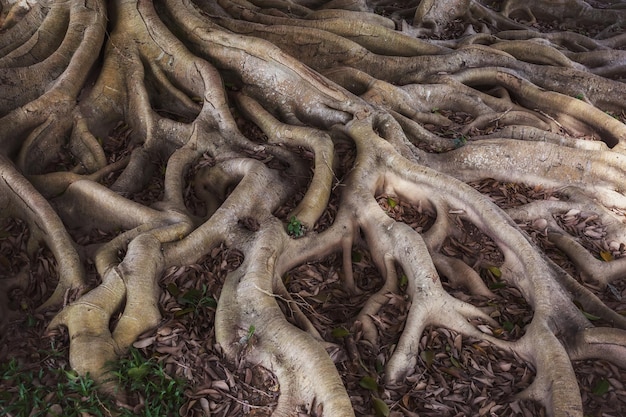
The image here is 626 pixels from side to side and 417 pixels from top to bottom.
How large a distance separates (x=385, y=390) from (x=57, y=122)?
3.69 metres

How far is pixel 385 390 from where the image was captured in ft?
10.2

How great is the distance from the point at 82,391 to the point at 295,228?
1822mm

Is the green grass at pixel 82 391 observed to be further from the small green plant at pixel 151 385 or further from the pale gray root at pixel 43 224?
the pale gray root at pixel 43 224

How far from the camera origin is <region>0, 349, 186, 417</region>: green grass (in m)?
2.62

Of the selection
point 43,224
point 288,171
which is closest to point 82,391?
point 43,224

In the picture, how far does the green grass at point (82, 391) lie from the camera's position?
2619 mm

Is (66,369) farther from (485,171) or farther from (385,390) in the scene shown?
(485,171)

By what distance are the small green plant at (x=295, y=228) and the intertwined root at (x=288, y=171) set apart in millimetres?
23

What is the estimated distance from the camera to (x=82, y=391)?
271 cm

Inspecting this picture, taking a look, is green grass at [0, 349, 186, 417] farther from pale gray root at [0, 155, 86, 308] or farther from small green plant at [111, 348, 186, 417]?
pale gray root at [0, 155, 86, 308]

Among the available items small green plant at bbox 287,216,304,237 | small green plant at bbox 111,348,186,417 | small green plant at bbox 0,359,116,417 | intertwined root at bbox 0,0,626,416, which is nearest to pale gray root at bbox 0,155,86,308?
intertwined root at bbox 0,0,626,416

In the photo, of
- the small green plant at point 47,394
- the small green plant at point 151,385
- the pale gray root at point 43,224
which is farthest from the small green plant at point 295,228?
the small green plant at point 47,394

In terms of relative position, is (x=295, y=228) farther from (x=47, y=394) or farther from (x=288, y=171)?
(x=47, y=394)

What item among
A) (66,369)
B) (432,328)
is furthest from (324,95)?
(66,369)
